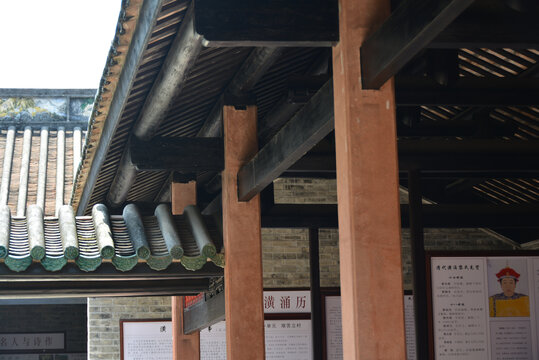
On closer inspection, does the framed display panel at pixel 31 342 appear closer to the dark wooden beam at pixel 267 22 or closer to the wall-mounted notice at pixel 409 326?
the wall-mounted notice at pixel 409 326

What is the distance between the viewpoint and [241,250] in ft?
17.9

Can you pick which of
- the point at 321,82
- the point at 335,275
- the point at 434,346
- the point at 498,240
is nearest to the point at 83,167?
the point at 321,82

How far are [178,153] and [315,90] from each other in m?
1.15

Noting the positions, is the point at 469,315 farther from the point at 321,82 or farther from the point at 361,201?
the point at 361,201

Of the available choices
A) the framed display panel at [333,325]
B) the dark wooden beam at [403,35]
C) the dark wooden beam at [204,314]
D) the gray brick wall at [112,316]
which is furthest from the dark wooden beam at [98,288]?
the gray brick wall at [112,316]

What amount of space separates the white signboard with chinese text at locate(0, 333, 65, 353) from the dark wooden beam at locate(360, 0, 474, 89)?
43.1ft

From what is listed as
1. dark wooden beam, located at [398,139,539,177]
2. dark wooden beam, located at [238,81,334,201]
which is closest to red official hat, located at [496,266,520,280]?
dark wooden beam, located at [398,139,539,177]

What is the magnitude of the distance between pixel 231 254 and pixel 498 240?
250 inches

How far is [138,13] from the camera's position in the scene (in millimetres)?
3996

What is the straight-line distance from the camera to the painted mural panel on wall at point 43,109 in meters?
12.5

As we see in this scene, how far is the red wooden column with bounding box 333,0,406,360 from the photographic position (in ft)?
10.3

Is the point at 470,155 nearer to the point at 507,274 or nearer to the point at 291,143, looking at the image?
the point at 507,274

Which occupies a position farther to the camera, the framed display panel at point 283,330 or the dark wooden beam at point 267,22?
the framed display panel at point 283,330

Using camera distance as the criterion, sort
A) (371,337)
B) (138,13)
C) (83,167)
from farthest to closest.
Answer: (83,167), (138,13), (371,337)
